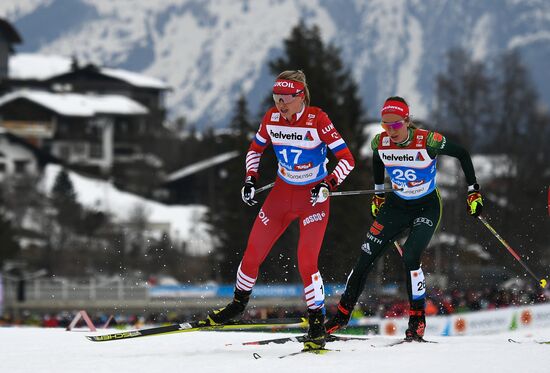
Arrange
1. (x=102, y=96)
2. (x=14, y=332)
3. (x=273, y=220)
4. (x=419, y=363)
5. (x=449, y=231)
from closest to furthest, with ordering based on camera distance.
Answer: (x=419, y=363) → (x=273, y=220) → (x=14, y=332) → (x=449, y=231) → (x=102, y=96)

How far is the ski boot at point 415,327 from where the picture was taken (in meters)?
9.27

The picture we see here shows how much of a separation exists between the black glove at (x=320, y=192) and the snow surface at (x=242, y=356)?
1.22 meters

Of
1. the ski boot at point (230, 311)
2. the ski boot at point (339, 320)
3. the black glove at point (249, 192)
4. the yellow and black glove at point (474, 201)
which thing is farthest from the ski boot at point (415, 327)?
the black glove at point (249, 192)

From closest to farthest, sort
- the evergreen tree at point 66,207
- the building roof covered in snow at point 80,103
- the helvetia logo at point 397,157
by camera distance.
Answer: the helvetia logo at point 397,157 → the evergreen tree at point 66,207 → the building roof covered in snow at point 80,103

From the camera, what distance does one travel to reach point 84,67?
9869cm

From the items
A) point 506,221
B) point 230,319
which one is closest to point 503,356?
point 230,319

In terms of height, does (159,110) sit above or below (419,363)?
above

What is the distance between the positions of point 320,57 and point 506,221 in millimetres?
16676

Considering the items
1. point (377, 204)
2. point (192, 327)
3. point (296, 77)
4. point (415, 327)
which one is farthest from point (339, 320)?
point (296, 77)

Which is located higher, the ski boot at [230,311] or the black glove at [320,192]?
the black glove at [320,192]

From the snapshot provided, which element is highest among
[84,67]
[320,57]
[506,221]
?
[84,67]

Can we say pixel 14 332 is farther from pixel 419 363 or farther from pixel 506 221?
pixel 506 221

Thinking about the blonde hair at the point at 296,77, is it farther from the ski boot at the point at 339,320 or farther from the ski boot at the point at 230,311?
the ski boot at the point at 339,320

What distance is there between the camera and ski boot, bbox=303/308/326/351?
27.8 ft
